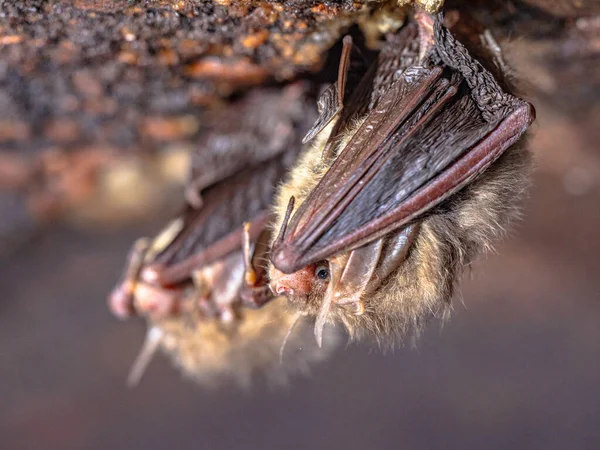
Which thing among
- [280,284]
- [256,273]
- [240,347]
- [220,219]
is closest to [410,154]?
[280,284]

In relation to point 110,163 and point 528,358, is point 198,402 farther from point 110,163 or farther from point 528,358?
point 528,358

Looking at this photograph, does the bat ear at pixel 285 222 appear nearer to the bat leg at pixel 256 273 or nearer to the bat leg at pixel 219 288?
the bat leg at pixel 256 273

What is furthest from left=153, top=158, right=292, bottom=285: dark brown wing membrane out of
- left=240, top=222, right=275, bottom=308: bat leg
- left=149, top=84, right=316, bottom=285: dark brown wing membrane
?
left=240, top=222, right=275, bottom=308: bat leg

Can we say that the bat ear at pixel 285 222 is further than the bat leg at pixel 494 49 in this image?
No

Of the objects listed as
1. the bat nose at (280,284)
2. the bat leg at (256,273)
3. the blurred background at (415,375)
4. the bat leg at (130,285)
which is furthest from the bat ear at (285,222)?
the blurred background at (415,375)

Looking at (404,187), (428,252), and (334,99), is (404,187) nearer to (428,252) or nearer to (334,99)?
(428,252)

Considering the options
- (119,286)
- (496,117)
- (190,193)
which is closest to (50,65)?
(190,193)
